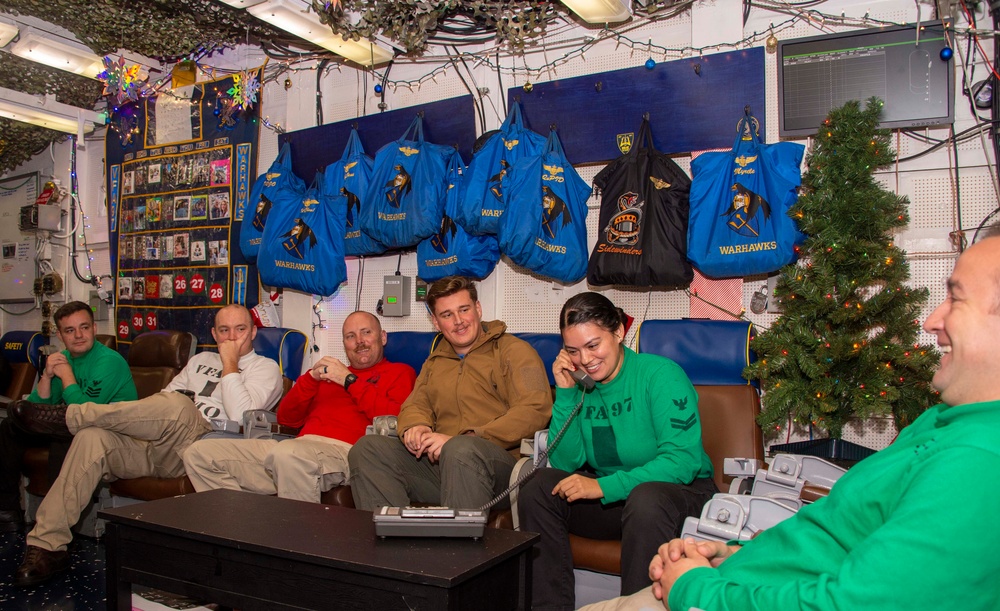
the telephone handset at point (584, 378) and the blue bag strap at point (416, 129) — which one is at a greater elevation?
the blue bag strap at point (416, 129)

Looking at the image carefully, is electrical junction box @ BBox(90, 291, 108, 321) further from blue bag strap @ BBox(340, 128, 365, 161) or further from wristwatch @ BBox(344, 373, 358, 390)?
wristwatch @ BBox(344, 373, 358, 390)

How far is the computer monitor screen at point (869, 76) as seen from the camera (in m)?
3.38

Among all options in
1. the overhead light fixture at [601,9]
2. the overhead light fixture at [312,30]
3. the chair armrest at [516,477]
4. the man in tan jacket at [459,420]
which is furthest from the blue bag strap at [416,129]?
the chair armrest at [516,477]

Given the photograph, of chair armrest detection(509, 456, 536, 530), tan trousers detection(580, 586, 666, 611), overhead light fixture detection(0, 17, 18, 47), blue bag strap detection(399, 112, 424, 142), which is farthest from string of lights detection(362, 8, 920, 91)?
tan trousers detection(580, 586, 666, 611)

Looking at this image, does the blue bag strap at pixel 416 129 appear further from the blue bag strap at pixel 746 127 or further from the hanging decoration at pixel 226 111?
the blue bag strap at pixel 746 127

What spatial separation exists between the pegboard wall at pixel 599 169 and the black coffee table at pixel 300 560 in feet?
6.60

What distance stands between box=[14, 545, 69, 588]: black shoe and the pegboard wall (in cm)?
205

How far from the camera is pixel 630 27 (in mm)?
4219

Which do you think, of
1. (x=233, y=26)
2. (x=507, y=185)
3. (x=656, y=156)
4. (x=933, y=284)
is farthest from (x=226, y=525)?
(x=233, y=26)

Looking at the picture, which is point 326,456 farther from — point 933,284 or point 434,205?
point 933,284

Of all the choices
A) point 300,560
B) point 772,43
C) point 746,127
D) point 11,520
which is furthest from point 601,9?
point 11,520

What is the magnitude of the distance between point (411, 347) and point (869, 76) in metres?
2.64

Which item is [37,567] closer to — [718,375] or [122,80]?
[718,375]

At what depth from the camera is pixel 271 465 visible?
3.57m
